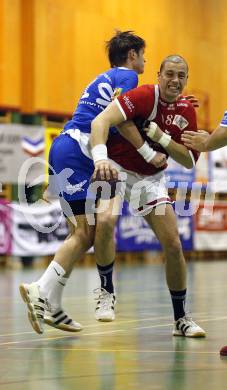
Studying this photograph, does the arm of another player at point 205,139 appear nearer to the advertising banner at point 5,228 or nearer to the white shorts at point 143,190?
the white shorts at point 143,190

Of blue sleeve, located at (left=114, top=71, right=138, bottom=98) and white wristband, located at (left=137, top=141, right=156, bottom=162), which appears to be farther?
blue sleeve, located at (left=114, top=71, right=138, bottom=98)

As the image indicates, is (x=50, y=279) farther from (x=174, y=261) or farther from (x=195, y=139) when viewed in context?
(x=195, y=139)

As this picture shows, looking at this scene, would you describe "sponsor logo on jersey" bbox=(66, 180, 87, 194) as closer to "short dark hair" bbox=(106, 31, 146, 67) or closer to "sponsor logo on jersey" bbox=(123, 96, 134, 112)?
"sponsor logo on jersey" bbox=(123, 96, 134, 112)

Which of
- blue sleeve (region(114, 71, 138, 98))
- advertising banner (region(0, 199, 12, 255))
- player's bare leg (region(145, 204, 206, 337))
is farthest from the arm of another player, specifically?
advertising banner (region(0, 199, 12, 255))

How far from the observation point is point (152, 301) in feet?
31.0

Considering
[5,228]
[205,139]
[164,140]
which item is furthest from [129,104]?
[5,228]

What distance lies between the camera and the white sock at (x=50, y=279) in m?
6.18

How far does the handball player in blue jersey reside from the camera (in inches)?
245

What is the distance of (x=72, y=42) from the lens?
2094 centimetres

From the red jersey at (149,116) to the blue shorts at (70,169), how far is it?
1.25ft

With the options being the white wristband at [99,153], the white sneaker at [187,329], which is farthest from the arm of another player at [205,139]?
the white sneaker at [187,329]

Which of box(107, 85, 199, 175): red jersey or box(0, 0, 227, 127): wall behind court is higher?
box(0, 0, 227, 127): wall behind court

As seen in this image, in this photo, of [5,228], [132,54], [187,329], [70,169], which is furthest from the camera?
[5,228]

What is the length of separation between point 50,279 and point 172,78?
4.99 ft
